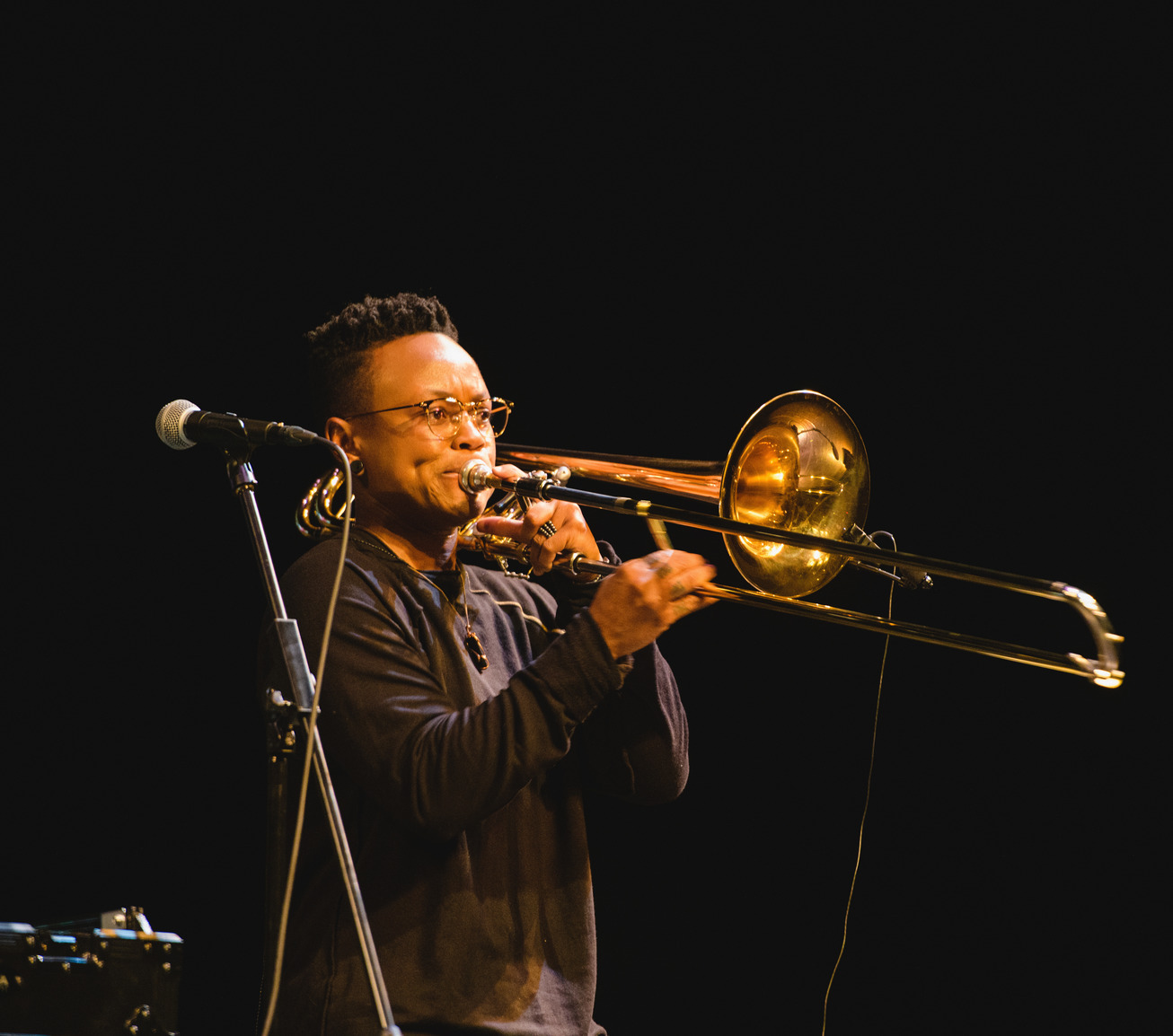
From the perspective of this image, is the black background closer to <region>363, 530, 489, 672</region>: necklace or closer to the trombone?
the trombone

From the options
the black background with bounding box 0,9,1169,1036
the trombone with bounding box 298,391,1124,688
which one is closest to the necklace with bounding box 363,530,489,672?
the trombone with bounding box 298,391,1124,688

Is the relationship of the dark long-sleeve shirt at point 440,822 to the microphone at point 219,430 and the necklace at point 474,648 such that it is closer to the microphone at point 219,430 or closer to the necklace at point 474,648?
the necklace at point 474,648

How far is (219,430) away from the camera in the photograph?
1.74 metres

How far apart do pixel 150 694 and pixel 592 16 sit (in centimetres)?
252

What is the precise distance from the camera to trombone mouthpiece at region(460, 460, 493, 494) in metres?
2.23

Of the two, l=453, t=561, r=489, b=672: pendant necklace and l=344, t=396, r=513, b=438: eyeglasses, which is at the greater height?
l=344, t=396, r=513, b=438: eyeglasses

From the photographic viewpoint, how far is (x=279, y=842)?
1517 millimetres

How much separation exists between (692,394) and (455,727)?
2.27 meters

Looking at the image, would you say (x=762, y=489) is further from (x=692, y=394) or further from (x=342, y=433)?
(x=692, y=394)

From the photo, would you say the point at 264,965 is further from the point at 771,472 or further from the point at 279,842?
the point at 771,472

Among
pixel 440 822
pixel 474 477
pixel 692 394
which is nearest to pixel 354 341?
pixel 474 477

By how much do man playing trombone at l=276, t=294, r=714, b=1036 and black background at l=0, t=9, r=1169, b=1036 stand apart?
1207mm

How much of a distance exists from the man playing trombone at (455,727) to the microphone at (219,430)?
33cm

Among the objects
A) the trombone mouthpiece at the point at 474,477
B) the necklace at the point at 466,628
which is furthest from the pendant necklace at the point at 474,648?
the trombone mouthpiece at the point at 474,477
